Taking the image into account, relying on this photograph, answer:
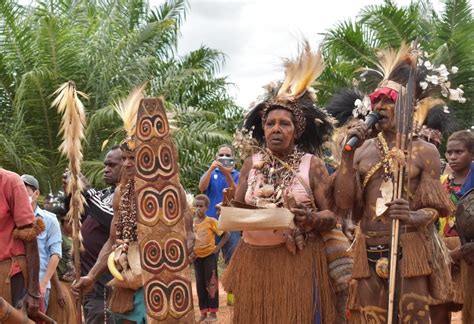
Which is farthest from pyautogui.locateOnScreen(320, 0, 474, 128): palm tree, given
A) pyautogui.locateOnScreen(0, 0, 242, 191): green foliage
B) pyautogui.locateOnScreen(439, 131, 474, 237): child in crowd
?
pyautogui.locateOnScreen(439, 131, 474, 237): child in crowd

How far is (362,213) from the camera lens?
6.88 metres

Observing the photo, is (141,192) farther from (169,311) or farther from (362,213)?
(362,213)

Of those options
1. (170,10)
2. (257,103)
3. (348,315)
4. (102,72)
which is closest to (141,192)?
(257,103)

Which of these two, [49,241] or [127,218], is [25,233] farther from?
[49,241]

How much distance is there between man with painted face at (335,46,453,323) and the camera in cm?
660

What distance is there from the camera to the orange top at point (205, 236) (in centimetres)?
1270

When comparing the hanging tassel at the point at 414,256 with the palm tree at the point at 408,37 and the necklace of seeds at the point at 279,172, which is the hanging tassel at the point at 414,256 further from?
the palm tree at the point at 408,37

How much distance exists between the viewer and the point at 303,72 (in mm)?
6914

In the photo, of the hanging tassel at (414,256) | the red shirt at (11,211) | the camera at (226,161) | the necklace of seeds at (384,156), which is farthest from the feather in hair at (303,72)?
the camera at (226,161)

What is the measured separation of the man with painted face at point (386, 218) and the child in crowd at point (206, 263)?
609cm

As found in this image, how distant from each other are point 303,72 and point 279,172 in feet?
2.44

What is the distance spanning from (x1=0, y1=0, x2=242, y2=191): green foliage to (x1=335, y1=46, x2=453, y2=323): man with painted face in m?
11.0

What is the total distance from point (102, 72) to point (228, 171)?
25.9 feet

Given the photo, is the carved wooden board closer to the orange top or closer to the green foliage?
the orange top
